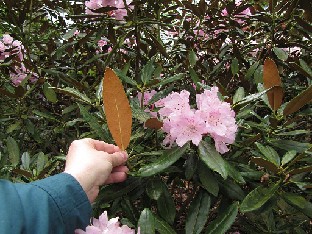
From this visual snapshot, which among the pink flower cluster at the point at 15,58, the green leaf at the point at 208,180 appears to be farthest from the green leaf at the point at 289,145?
the pink flower cluster at the point at 15,58

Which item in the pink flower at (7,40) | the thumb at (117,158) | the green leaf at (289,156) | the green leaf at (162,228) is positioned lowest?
the green leaf at (162,228)

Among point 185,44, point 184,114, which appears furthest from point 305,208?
point 185,44

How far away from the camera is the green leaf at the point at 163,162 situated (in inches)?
45.7

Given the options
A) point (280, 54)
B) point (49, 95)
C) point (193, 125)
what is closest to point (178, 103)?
point (193, 125)

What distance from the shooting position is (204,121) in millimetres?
1196

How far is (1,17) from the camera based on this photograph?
2.71 m

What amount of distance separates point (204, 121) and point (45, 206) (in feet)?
1.65

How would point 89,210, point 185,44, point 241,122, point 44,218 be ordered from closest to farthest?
1. point 44,218
2. point 89,210
3. point 241,122
4. point 185,44

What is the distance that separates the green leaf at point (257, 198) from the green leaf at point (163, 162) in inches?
8.7

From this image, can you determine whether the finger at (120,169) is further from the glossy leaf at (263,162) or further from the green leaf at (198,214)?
the glossy leaf at (263,162)

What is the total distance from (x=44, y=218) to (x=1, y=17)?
7.00ft

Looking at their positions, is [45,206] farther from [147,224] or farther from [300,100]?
[300,100]

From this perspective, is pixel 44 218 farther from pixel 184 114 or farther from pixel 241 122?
pixel 241 122

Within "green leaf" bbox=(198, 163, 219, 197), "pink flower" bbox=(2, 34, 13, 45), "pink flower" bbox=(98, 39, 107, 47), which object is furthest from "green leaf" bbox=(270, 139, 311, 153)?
"pink flower" bbox=(2, 34, 13, 45)
